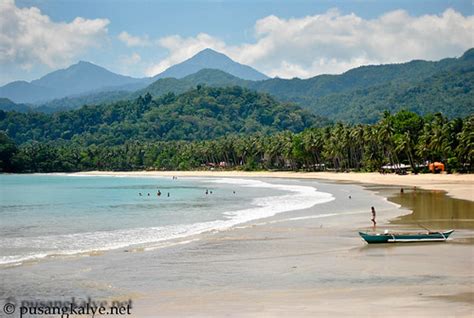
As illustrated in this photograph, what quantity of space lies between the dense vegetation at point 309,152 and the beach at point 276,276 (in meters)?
50.0

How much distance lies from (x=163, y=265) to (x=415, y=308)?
9856 millimetres

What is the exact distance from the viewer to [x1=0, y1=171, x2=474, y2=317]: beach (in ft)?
46.6

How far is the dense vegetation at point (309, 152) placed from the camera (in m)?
79.1

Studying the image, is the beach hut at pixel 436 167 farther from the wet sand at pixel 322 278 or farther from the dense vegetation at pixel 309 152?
the wet sand at pixel 322 278

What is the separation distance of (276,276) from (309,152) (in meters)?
98.1

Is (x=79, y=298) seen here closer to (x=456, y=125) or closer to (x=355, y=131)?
(x=456, y=125)

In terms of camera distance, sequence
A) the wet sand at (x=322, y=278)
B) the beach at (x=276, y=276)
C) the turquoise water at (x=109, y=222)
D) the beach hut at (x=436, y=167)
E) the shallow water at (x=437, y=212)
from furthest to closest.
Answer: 1. the beach hut at (x=436, y=167)
2. the shallow water at (x=437, y=212)
3. the turquoise water at (x=109, y=222)
4. the beach at (x=276, y=276)
5. the wet sand at (x=322, y=278)

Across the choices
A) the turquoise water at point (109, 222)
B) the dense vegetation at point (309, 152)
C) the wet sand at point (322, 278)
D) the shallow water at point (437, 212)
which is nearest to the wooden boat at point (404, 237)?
the wet sand at point (322, 278)

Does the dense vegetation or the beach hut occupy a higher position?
the dense vegetation

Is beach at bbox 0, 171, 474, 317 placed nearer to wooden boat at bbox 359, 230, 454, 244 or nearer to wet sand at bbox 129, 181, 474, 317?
wet sand at bbox 129, 181, 474, 317

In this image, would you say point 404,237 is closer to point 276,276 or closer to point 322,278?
point 322,278

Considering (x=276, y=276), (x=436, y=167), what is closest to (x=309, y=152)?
(x=436, y=167)

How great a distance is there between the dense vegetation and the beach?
164 feet

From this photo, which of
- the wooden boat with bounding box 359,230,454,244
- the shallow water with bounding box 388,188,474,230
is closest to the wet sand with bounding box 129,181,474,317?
the wooden boat with bounding box 359,230,454,244
